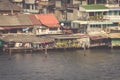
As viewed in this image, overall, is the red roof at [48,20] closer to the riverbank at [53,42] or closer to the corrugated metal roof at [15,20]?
the corrugated metal roof at [15,20]

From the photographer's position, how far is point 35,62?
74.1m

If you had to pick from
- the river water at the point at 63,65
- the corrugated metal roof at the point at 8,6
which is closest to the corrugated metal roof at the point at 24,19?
the corrugated metal roof at the point at 8,6

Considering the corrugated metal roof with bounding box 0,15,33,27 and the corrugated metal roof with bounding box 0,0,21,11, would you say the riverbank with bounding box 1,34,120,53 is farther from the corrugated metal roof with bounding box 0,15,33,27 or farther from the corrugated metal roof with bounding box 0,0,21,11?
the corrugated metal roof with bounding box 0,0,21,11

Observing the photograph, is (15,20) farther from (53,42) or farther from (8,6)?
(53,42)

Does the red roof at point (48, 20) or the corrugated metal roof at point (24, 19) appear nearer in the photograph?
the corrugated metal roof at point (24, 19)

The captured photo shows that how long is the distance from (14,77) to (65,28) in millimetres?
30264

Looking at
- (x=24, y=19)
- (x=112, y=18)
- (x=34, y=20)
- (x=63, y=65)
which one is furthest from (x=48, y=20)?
(x=63, y=65)

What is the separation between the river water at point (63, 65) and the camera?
65.6 m

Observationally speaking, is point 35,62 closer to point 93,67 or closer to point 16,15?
point 93,67

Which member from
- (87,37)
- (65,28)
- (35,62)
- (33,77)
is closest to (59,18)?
(65,28)

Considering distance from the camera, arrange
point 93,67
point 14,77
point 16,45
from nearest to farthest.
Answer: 1. point 14,77
2. point 93,67
3. point 16,45

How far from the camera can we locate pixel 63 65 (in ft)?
237

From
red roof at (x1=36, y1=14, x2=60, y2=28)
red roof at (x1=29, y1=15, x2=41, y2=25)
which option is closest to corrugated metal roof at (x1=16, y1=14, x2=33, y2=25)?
red roof at (x1=29, y1=15, x2=41, y2=25)

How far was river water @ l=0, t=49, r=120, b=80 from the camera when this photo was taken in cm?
A: 6556
